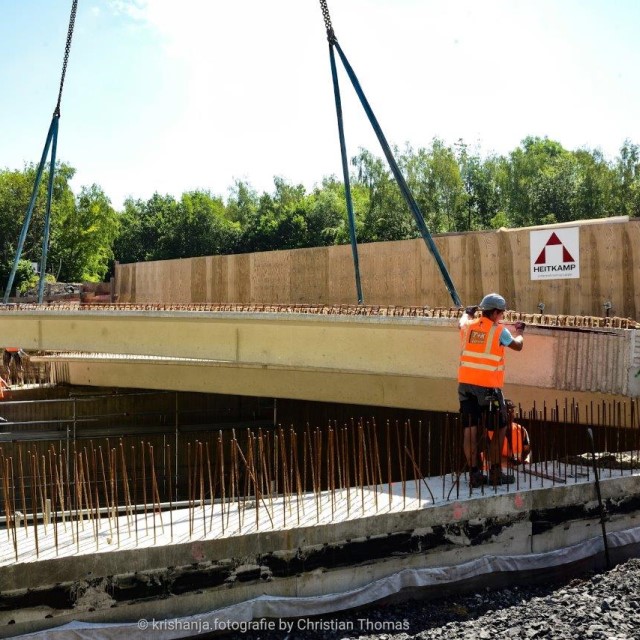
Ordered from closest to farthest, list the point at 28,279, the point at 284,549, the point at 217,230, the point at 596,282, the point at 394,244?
the point at 284,549, the point at 596,282, the point at 394,244, the point at 28,279, the point at 217,230

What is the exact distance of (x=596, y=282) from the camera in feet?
56.5

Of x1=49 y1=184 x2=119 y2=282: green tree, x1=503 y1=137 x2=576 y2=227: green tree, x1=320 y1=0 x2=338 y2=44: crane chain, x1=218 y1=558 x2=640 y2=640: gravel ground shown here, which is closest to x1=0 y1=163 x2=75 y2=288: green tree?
x1=49 y1=184 x2=119 y2=282: green tree

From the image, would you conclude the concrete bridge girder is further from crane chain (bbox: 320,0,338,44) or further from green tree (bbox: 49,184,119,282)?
green tree (bbox: 49,184,119,282)

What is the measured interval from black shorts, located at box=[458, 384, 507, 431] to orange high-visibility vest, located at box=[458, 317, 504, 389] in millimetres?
102

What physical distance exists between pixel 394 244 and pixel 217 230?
38603mm

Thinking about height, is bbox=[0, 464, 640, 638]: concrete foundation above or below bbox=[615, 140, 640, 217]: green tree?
below

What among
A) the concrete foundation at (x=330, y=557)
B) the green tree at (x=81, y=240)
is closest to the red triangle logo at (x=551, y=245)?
the concrete foundation at (x=330, y=557)

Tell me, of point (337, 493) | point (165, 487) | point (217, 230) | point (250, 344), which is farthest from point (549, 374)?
point (217, 230)

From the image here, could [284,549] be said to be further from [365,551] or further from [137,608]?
[137,608]

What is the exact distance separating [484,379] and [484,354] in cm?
27

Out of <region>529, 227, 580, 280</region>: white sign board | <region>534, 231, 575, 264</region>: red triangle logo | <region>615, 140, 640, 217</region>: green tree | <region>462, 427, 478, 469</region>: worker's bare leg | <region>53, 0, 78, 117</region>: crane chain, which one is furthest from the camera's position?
<region>615, 140, 640, 217</region>: green tree

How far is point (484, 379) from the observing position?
8125mm

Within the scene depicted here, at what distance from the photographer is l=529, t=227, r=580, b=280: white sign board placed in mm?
17656

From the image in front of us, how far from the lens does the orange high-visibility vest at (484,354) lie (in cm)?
809
